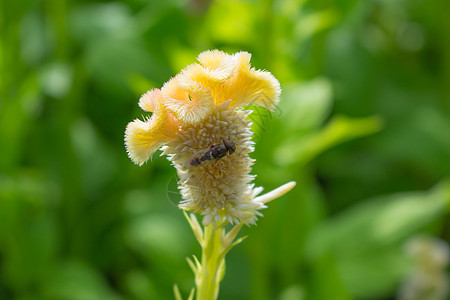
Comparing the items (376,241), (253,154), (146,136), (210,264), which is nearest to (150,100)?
(146,136)

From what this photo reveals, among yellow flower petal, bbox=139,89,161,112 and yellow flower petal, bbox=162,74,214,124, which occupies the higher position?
yellow flower petal, bbox=139,89,161,112

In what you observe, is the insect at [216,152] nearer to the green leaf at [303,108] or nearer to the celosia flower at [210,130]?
the celosia flower at [210,130]

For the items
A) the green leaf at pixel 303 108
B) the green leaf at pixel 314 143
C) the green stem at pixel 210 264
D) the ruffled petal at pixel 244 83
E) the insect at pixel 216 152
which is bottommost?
the green stem at pixel 210 264

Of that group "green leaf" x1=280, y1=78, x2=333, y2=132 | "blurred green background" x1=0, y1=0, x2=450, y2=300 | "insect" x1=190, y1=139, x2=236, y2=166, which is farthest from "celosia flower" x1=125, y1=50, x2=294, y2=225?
"green leaf" x1=280, y1=78, x2=333, y2=132

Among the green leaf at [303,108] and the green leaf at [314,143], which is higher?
the green leaf at [303,108]

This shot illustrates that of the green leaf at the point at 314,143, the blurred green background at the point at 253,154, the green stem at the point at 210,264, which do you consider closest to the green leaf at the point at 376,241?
the blurred green background at the point at 253,154

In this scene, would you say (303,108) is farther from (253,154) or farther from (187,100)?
(187,100)

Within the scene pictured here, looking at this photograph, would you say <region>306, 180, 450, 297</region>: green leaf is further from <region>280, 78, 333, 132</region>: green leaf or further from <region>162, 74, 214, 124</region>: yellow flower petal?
<region>162, 74, 214, 124</region>: yellow flower petal
